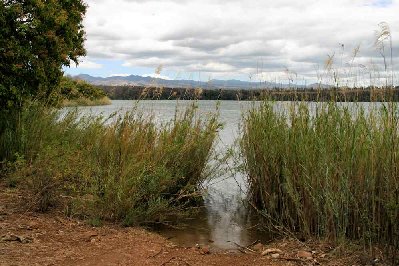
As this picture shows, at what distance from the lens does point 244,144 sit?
7.12m

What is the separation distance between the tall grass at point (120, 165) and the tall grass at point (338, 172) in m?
1.45

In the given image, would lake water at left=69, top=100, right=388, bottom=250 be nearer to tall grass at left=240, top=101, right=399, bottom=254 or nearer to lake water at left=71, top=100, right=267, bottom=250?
lake water at left=71, top=100, right=267, bottom=250

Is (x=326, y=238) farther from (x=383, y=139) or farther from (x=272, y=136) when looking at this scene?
(x=272, y=136)

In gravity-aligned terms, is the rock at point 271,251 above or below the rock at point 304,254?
below

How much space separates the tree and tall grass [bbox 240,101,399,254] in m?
4.36

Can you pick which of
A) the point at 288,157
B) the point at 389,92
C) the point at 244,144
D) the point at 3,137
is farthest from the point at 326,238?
the point at 3,137

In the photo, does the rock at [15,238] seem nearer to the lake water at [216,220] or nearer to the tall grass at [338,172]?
the lake water at [216,220]

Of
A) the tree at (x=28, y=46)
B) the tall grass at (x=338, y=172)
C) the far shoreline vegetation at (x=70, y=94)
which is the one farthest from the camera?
the far shoreline vegetation at (x=70, y=94)

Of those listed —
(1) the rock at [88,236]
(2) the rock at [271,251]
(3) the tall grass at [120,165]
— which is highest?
(3) the tall grass at [120,165]

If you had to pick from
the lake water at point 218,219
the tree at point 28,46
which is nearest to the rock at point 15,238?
the lake water at point 218,219

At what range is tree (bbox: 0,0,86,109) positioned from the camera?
748 centimetres

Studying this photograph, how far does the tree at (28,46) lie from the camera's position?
7.48 metres

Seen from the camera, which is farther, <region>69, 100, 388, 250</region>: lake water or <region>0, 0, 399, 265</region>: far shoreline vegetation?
<region>69, 100, 388, 250</region>: lake water

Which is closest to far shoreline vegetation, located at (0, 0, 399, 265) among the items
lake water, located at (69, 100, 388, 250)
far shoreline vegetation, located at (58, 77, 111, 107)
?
lake water, located at (69, 100, 388, 250)
